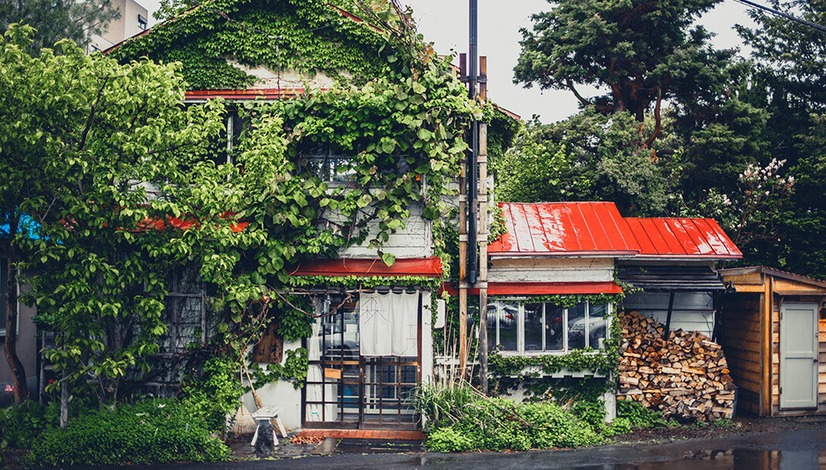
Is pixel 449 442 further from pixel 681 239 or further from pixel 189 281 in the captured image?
pixel 681 239

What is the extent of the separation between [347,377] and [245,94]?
629 centimetres

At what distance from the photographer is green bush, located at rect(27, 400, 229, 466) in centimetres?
1152

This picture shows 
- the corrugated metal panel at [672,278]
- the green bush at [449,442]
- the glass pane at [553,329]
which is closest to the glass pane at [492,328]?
the glass pane at [553,329]

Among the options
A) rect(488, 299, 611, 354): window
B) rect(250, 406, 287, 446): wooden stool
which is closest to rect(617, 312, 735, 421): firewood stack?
rect(488, 299, 611, 354): window

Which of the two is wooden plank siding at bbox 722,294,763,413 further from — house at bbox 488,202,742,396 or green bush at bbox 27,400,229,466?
green bush at bbox 27,400,229,466

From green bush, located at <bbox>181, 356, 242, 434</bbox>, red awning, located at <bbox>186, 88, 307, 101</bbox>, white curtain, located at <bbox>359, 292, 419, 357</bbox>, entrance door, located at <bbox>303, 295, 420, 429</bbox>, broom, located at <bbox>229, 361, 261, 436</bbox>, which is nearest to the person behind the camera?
green bush, located at <bbox>181, 356, 242, 434</bbox>

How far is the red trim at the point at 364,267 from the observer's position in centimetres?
1313

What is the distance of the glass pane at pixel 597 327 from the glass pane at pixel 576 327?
0.16 meters

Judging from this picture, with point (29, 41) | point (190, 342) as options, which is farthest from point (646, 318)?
point (29, 41)

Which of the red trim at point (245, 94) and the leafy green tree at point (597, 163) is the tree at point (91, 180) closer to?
the red trim at point (245, 94)

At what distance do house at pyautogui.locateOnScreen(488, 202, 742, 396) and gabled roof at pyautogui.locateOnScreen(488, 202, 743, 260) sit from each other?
0.02m

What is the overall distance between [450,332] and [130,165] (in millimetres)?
6895

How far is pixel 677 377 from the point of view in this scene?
1457cm

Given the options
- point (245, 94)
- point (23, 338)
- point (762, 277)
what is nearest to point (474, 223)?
point (245, 94)
